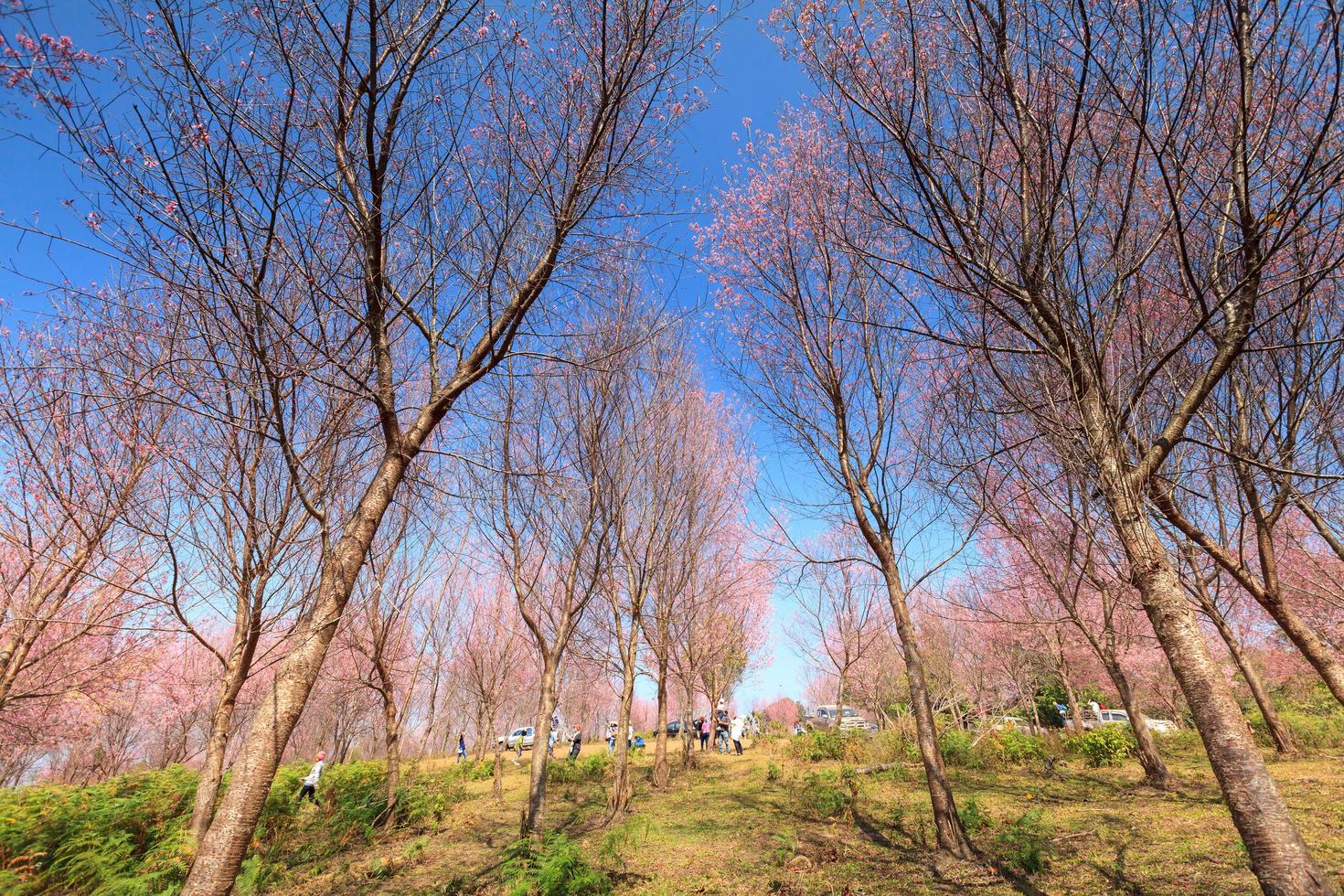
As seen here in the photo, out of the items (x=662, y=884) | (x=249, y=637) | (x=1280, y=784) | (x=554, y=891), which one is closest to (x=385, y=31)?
(x=249, y=637)

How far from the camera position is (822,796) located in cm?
834

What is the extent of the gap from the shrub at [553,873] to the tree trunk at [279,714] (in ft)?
7.02

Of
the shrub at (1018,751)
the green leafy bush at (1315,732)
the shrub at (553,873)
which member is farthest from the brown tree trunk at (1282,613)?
the green leafy bush at (1315,732)

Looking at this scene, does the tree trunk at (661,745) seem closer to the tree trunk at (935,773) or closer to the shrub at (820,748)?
the shrub at (820,748)

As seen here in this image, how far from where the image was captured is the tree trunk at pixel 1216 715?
2.42m

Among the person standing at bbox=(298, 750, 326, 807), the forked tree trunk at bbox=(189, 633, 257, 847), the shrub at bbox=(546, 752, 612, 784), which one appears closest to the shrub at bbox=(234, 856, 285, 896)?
the forked tree trunk at bbox=(189, 633, 257, 847)

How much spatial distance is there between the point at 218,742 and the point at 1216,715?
847 centimetres

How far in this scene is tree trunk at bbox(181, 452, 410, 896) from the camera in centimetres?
248

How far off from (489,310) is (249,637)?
4.37 metres

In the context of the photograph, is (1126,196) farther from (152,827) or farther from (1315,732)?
(1315,732)

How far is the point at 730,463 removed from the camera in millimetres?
12359

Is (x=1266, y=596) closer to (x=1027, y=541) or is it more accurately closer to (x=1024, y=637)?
(x=1027, y=541)

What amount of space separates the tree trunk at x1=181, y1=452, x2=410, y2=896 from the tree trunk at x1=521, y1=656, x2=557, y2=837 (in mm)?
4139

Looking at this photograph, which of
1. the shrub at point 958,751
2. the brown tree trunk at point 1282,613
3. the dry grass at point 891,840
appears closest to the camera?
the dry grass at point 891,840
